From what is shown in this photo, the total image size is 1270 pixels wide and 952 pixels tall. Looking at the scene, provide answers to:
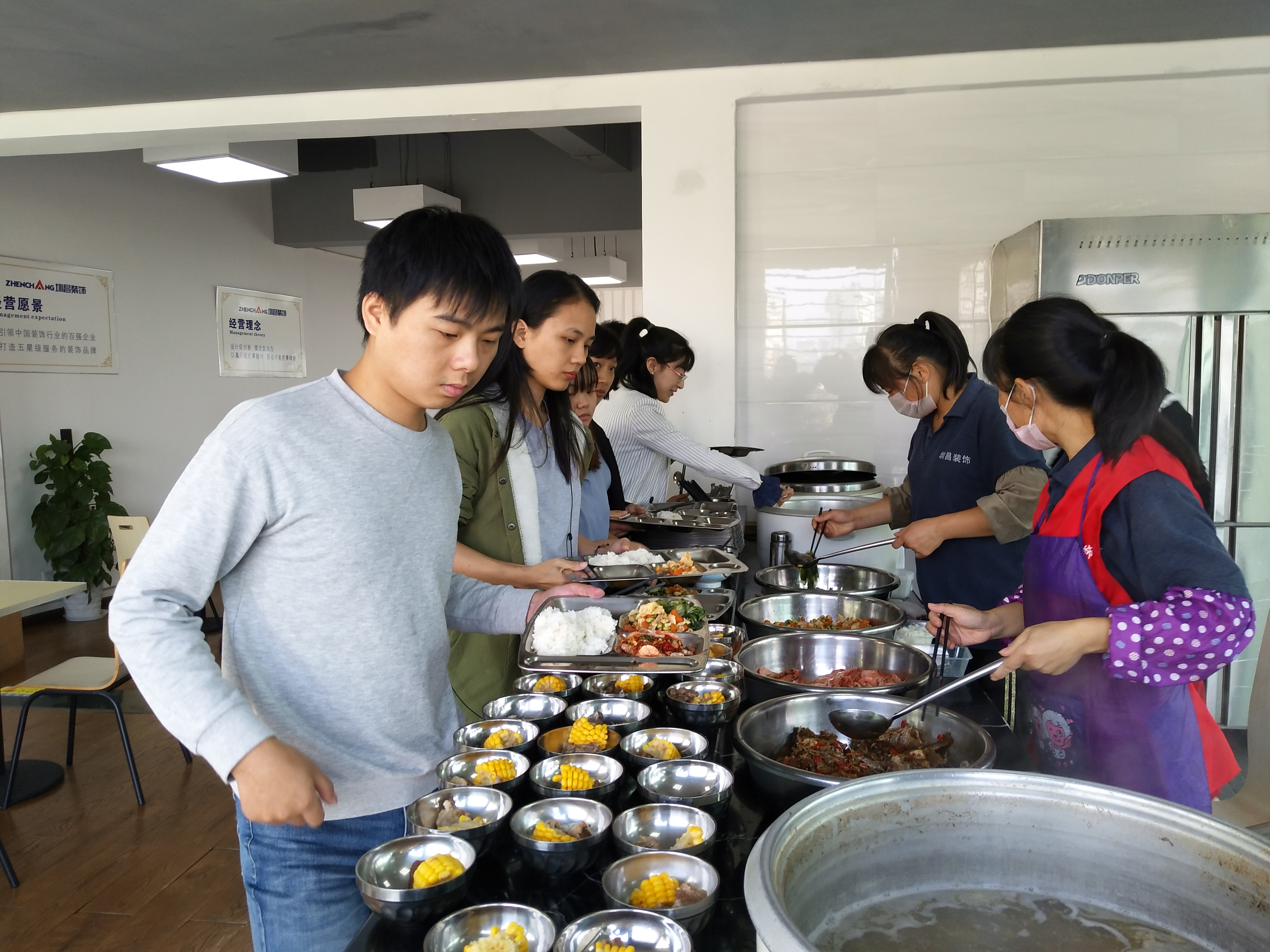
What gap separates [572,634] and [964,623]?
2.73ft

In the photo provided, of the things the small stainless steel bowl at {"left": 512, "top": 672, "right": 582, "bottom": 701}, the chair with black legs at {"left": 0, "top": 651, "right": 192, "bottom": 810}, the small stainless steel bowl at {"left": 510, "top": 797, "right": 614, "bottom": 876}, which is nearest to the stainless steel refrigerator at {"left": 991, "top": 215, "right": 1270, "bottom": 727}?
the small stainless steel bowl at {"left": 512, "top": 672, "right": 582, "bottom": 701}

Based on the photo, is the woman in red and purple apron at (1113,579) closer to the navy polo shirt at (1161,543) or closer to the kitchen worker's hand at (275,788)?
the navy polo shirt at (1161,543)

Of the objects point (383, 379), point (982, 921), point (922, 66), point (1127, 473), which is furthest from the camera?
point (922, 66)

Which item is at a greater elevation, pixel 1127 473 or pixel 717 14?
pixel 717 14

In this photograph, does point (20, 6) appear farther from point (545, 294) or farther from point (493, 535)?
point (493, 535)

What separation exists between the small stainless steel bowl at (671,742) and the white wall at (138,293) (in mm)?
6184

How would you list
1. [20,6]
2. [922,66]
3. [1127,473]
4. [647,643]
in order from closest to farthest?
1. [1127,473]
2. [647,643]
3. [20,6]
4. [922,66]

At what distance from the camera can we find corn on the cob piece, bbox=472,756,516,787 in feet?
3.90

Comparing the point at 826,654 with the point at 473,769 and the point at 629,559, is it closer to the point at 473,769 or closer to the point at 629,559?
the point at 629,559

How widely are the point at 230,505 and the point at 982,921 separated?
1.05m

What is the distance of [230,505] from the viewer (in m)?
1.10

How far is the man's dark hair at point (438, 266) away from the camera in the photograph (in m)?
1.21

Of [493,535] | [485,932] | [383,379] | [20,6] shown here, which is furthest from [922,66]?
[485,932]

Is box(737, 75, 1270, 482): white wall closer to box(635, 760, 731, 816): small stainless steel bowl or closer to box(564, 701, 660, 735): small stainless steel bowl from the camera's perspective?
box(564, 701, 660, 735): small stainless steel bowl
